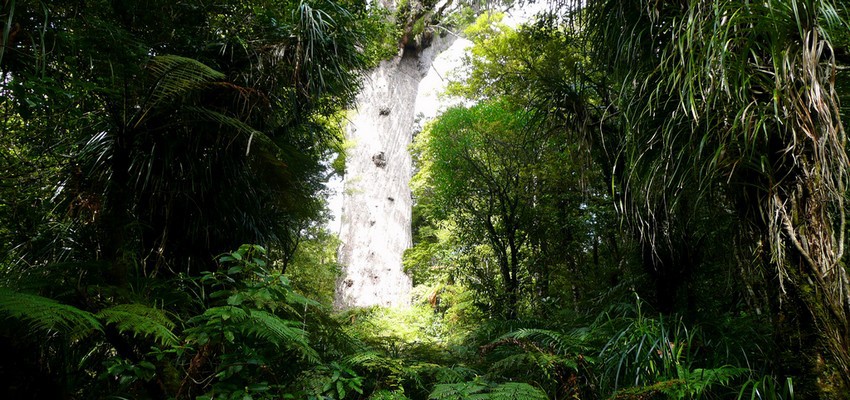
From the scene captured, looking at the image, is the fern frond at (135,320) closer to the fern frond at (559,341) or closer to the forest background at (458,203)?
the forest background at (458,203)

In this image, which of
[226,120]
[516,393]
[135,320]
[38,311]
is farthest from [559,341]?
[226,120]

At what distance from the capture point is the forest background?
5.74 ft

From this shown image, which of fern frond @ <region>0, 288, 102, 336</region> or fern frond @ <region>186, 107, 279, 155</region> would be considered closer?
fern frond @ <region>0, 288, 102, 336</region>

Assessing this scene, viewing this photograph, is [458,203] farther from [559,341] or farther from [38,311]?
[38,311]

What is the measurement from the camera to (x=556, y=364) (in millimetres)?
2297

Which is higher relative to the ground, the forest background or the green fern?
the forest background

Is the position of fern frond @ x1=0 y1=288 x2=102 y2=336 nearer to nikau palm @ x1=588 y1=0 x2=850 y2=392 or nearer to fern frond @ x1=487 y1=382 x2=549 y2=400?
fern frond @ x1=487 y1=382 x2=549 y2=400

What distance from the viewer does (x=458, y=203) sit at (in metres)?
5.38

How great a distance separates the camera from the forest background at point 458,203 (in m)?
1.75

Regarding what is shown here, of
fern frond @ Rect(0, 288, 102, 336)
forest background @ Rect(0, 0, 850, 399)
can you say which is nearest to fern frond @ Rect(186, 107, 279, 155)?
forest background @ Rect(0, 0, 850, 399)

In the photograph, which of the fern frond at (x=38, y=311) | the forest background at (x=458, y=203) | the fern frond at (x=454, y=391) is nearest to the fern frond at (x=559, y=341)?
the forest background at (x=458, y=203)

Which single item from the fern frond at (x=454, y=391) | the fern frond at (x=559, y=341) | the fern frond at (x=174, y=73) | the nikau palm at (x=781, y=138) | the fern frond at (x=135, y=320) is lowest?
the fern frond at (x=454, y=391)

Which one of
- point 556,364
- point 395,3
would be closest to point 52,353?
point 556,364

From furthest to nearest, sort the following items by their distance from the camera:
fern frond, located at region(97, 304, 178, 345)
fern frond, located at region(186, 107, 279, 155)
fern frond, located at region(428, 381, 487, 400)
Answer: fern frond, located at region(186, 107, 279, 155)
fern frond, located at region(428, 381, 487, 400)
fern frond, located at region(97, 304, 178, 345)
